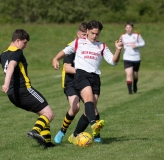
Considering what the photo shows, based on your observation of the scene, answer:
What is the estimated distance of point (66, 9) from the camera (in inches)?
2096

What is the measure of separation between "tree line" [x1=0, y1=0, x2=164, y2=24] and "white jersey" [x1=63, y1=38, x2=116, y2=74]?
4166 cm

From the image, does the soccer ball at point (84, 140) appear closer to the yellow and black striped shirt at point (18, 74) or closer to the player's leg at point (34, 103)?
the player's leg at point (34, 103)

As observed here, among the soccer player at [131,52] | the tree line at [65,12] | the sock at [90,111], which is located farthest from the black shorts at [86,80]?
the tree line at [65,12]

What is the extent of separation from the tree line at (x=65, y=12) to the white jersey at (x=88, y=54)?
41.7 meters

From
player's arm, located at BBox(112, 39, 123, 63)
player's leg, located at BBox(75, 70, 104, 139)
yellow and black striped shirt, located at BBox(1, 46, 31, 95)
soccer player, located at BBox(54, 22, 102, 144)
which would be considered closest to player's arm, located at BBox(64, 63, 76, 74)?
soccer player, located at BBox(54, 22, 102, 144)

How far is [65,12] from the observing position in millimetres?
52750

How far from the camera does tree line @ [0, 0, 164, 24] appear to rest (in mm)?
52438

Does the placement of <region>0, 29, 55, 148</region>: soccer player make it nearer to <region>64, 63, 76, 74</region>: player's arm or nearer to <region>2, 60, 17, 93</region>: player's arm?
<region>2, 60, 17, 93</region>: player's arm

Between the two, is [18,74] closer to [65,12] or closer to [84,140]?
[84,140]

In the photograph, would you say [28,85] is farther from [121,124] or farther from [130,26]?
[130,26]

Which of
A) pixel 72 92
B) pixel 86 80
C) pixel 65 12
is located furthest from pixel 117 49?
pixel 65 12

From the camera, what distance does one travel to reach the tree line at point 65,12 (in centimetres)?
5244

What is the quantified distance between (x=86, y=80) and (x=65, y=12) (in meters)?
44.3

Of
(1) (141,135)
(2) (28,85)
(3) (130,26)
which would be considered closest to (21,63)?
(2) (28,85)
